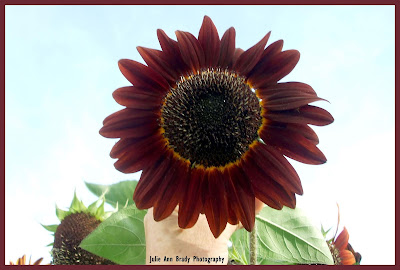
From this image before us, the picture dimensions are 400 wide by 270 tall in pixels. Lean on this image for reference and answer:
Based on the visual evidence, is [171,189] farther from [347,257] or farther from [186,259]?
[347,257]

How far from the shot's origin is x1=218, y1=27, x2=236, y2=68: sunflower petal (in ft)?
2.66

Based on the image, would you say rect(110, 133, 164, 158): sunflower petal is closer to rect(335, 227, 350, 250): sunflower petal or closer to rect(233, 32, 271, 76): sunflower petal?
rect(233, 32, 271, 76): sunflower petal

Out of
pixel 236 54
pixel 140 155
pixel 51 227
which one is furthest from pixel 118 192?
pixel 236 54

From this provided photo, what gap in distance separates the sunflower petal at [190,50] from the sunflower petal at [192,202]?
20 centimetres

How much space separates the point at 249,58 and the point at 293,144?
7.1 inches

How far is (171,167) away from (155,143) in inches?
2.2

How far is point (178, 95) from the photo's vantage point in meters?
0.83

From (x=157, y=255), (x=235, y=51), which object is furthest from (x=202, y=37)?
(x=157, y=255)

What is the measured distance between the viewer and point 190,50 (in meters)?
0.79

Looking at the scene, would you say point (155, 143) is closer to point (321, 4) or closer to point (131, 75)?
point (131, 75)

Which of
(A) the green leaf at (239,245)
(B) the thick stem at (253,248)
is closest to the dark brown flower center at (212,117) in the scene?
(B) the thick stem at (253,248)

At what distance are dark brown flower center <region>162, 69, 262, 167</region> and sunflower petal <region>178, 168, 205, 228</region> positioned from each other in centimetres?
3

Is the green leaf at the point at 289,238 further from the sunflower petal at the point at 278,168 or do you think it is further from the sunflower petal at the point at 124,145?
the sunflower petal at the point at 124,145

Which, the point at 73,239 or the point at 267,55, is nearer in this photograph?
the point at 267,55
